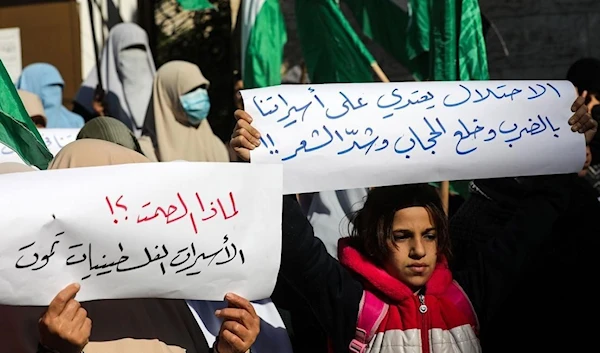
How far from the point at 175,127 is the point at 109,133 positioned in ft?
5.79

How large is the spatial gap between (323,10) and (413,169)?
2370 millimetres

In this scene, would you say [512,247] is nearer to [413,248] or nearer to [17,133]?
[413,248]

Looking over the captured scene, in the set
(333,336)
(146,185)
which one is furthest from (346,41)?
(146,185)

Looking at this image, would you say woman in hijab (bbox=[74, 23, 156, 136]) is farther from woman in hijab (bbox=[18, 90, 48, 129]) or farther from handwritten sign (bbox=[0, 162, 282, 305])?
handwritten sign (bbox=[0, 162, 282, 305])

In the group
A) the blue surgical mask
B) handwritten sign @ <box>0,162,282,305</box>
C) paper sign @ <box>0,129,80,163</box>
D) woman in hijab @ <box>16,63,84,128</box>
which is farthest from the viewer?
woman in hijab @ <box>16,63,84,128</box>

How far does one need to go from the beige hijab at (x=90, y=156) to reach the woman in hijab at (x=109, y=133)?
79 cm

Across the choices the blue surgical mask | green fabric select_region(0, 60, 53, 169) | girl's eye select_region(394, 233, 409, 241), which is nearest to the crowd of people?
girl's eye select_region(394, 233, 409, 241)

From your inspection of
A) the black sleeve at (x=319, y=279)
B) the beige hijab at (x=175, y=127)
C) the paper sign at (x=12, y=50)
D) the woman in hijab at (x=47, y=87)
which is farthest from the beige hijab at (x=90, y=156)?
the paper sign at (x=12, y=50)

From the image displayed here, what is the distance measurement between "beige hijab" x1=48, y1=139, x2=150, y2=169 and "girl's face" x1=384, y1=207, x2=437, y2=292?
2.58 ft

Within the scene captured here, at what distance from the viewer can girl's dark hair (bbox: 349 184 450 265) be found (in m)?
2.76

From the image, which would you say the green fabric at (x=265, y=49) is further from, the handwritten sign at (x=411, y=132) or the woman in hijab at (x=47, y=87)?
the handwritten sign at (x=411, y=132)

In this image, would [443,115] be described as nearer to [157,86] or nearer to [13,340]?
[13,340]

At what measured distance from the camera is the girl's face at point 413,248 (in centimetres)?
270

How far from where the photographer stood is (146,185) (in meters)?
2.22
